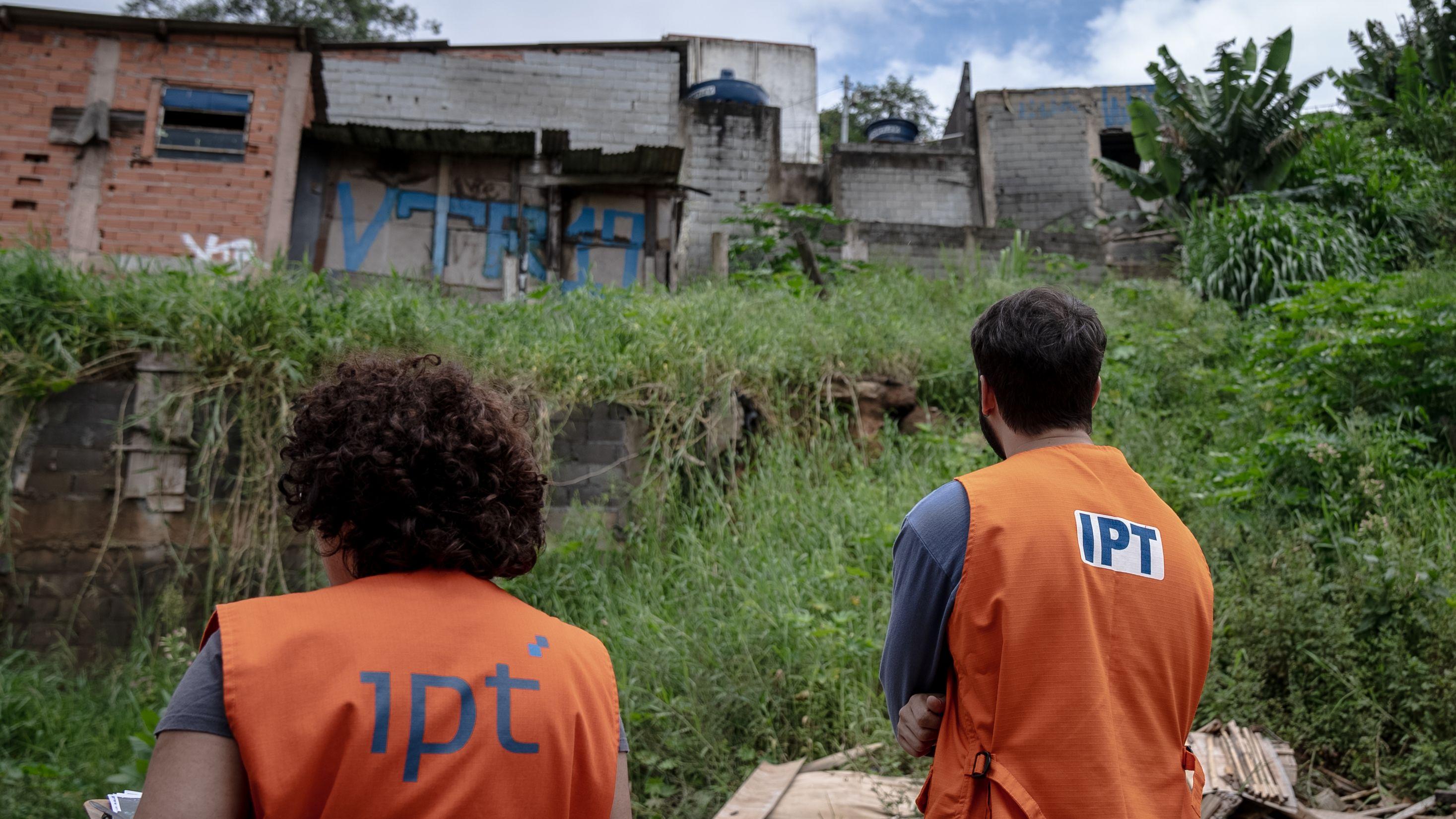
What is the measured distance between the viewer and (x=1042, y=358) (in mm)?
1588

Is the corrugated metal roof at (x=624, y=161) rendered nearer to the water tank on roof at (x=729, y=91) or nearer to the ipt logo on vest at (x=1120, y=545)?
the water tank on roof at (x=729, y=91)

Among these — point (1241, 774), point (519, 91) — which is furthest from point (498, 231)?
point (1241, 774)

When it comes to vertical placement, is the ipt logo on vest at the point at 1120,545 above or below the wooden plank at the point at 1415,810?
above

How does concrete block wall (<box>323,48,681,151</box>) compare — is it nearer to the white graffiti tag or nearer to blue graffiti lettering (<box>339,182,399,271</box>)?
blue graffiti lettering (<box>339,182,399,271</box>)

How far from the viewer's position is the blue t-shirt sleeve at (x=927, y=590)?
1523 millimetres

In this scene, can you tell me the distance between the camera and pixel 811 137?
19.0m

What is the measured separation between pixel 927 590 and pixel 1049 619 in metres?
0.20

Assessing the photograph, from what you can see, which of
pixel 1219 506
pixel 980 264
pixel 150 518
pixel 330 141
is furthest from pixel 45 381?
pixel 980 264

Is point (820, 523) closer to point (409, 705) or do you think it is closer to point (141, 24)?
point (409, 705)

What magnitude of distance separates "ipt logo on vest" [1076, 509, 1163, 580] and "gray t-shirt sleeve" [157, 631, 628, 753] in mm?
1222

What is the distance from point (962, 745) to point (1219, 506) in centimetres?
384

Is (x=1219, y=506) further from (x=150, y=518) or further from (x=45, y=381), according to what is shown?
(x=45, y=381)

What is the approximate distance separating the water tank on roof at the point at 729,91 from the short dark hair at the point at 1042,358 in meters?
12.9

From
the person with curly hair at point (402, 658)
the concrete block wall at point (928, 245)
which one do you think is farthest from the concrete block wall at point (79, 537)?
the concrete block wall at point (928, 245)
